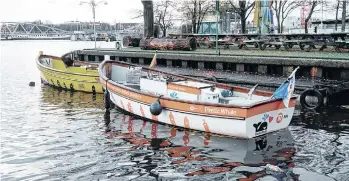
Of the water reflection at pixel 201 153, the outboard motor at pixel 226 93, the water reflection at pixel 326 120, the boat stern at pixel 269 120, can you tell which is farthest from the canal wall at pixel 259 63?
the boat stern at pixel 269 120

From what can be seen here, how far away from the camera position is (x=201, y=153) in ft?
42.1

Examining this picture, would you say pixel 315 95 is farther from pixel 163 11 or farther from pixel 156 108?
pixel 163 11

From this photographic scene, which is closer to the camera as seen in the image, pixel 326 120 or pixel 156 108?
pixel 156 108

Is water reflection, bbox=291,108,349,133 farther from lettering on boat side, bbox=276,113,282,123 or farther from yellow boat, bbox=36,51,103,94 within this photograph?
yellow boat, bbox=36,51,103,94

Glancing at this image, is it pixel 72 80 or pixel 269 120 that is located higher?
pixel 72 80

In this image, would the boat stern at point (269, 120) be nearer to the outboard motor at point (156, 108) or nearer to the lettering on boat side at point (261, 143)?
the lettering on boat side at point (261, 143)

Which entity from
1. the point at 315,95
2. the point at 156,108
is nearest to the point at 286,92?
the point at 156,108

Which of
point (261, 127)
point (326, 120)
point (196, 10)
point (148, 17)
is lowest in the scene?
point (326, 120)

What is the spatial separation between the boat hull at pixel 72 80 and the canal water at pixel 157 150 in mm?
6685

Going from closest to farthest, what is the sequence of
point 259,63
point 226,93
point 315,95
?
1. point 226,93
2. point 315,95
3. point 259,63

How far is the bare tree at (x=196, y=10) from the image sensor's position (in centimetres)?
5325

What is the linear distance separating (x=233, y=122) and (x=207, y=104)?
107cm

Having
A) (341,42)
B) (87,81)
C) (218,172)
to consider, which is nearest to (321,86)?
(341,42)

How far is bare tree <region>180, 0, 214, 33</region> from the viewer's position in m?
53.2
